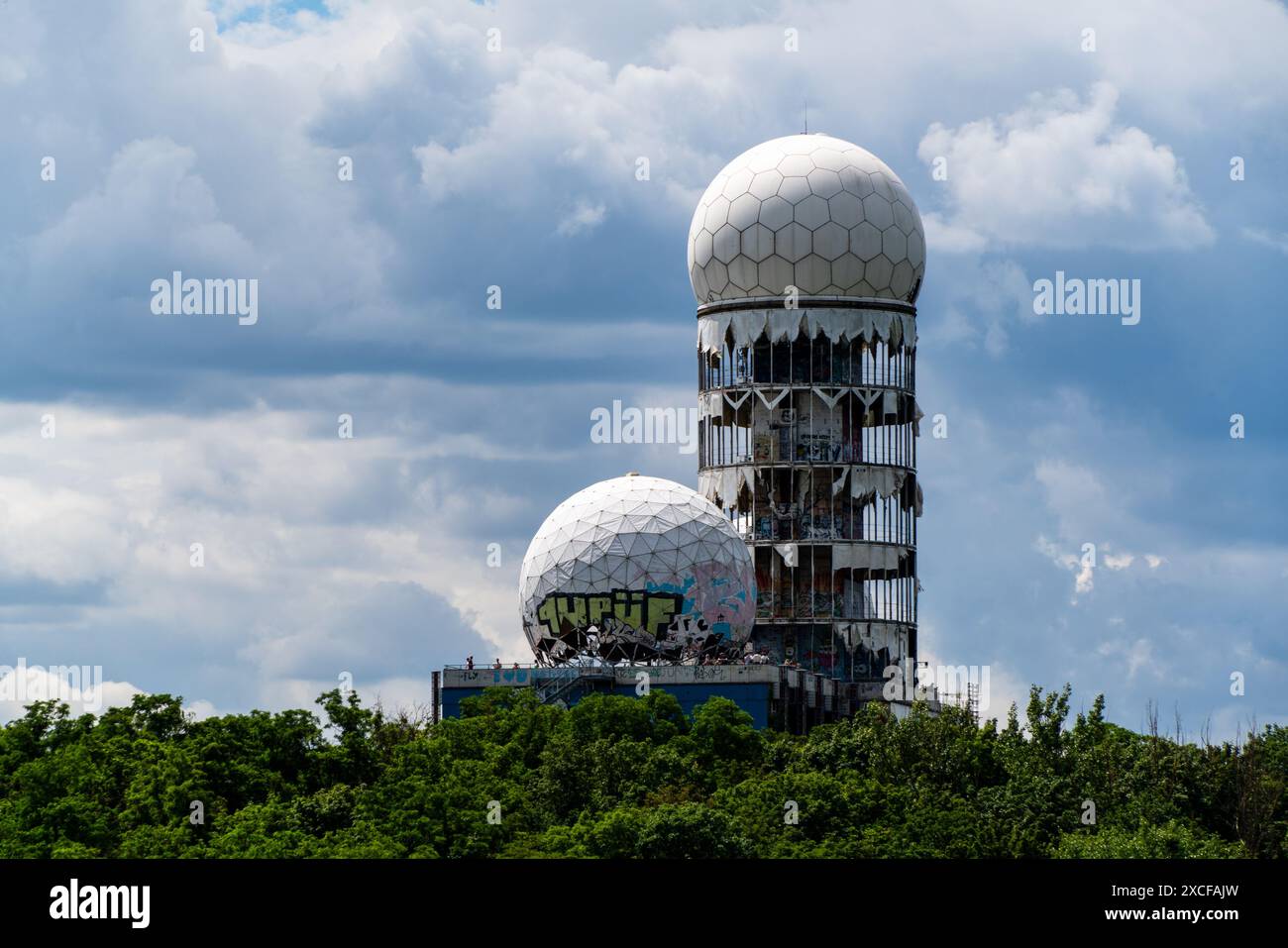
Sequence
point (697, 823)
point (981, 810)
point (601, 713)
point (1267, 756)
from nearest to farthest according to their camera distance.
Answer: point (697, 823) → point (981, 810) → point (601, 713) → point (1267, 756)

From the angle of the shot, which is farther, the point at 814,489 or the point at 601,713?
the point at 814,489

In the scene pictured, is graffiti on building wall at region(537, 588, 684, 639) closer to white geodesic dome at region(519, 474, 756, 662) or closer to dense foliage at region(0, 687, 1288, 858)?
white geodesic dome at region(519, 474, 756, 662)

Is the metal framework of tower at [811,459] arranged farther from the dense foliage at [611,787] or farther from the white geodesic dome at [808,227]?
the dense foliage at [611,787]

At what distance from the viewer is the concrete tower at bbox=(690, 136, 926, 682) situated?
120562 millimetres

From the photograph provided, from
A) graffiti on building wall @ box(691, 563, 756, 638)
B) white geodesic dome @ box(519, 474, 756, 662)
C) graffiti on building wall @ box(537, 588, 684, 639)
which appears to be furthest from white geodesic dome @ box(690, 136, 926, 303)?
graffiti on building wall @ box(537, 588, 684, 639)

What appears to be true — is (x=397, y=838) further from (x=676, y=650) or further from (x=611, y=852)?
(x=676, y=650)

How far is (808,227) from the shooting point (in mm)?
119750

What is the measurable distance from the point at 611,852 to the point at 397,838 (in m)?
6.38

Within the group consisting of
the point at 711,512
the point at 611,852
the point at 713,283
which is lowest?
the point at 611,852

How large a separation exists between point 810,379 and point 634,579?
18058 millimetres
